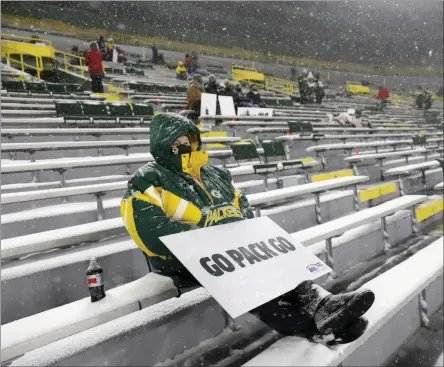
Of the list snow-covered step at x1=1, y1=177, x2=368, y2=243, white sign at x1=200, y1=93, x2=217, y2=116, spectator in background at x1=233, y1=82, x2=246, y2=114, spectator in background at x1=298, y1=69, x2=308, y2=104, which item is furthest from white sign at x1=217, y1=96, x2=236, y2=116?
spectator in background at x1=298, y1=69, x2=308, y2=104

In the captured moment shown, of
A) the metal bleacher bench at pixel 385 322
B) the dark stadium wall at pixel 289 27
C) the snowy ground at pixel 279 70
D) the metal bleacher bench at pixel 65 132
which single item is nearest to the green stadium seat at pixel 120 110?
the metal bleacher bench at pixel 65 132

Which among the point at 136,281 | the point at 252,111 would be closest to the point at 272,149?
the point at 252,111

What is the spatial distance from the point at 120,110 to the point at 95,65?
2986mm

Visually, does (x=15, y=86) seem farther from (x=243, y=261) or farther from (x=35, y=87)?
(x=243, y=261)

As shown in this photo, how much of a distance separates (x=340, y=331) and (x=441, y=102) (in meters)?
24.6

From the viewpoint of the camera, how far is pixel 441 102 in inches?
881

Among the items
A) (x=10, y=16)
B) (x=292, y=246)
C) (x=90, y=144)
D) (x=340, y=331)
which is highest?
(x=10, y=16)

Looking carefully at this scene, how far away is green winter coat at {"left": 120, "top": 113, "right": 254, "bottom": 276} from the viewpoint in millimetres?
1448

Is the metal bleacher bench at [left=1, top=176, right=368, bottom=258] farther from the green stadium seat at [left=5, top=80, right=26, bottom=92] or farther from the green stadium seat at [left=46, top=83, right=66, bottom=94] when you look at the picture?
the green stadium seat at [left=46, top=83, right=66, bottom=94]

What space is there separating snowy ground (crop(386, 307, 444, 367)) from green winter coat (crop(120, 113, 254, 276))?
1021 mm

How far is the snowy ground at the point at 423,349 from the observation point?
6.26 ft

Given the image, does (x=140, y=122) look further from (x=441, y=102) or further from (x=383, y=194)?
(x=441, y=102)

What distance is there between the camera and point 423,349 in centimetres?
204

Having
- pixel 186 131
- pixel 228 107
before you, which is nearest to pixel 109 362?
pixel 186 131
